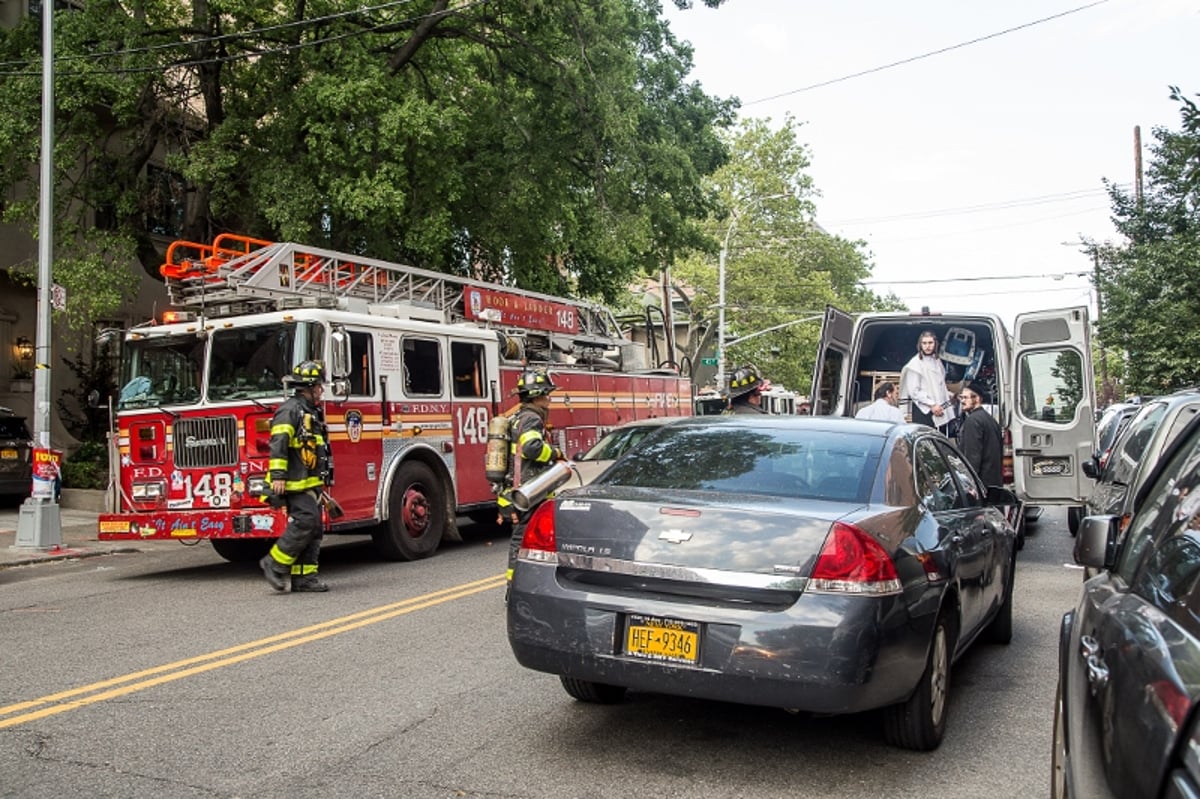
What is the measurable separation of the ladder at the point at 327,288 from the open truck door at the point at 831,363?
13.0 ft

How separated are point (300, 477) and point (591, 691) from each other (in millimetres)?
4653

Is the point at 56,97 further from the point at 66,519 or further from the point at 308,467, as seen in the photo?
the point at 308,467

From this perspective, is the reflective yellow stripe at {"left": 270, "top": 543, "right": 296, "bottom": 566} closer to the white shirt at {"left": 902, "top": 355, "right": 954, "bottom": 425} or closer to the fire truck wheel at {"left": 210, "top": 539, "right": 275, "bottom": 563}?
the fire truck wheel at {"left": 210, "top": 539, "right": 275, "bottom": 563}

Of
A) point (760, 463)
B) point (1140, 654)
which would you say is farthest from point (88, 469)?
point (1140, 654)

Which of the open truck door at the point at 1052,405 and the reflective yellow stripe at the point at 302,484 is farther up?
the open truck door at the point at 1052,405

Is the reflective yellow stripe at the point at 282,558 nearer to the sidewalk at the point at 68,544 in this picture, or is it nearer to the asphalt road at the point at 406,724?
the asphalt road at the point at 406,724

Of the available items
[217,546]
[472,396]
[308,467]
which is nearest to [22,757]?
[308,467]

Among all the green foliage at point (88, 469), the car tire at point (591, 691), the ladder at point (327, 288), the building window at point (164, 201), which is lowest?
the car tire at point (591, 691)

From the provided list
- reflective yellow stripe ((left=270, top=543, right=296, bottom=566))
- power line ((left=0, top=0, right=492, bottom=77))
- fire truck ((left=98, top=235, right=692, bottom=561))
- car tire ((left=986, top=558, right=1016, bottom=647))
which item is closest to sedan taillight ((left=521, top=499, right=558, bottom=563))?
car tire ((left=986, top=558, right=1016, bottom=647))

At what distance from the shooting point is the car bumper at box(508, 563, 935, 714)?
431cm

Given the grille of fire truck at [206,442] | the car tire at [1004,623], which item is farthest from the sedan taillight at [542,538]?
the grille of fire truck at [206,442]

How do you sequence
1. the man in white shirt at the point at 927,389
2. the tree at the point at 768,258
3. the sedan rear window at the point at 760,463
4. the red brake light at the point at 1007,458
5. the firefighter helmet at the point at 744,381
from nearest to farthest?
the sedan rear window at the point at 760,463
the red brake light at the point at 1007,458
the man in white shirt at the point at 927,389
the firefighter helmet at the point at 744,381
the tree at the point at 768,258

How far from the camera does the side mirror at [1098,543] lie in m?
3.46

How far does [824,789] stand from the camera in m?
4.50
